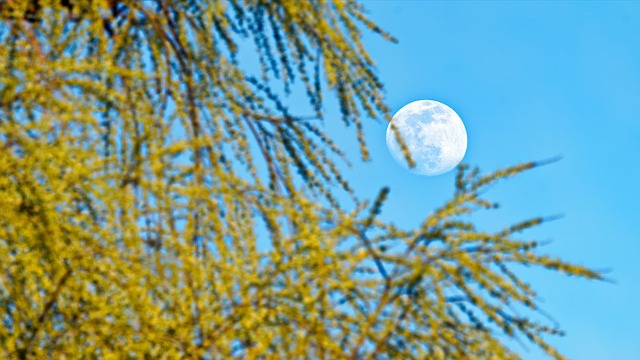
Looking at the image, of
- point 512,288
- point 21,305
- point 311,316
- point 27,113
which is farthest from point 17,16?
point 512,288

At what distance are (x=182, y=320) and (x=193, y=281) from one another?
8 cm

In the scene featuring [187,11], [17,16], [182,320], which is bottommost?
[182,320]

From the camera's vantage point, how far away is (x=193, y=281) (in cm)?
205

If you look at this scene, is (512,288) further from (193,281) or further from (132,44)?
(132,44)

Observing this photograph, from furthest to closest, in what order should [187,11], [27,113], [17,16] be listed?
[187,11], [17,16], [27,113]

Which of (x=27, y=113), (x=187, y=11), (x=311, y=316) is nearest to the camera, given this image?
(x=311, y=316)

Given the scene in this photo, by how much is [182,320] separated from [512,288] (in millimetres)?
663

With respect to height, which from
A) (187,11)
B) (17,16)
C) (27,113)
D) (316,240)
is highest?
(187,11)

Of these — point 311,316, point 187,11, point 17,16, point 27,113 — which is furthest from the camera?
point 187,11

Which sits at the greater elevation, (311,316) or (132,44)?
(132,44)

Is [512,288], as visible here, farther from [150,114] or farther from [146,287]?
[150,114]

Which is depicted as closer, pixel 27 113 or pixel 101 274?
pixel 101 274

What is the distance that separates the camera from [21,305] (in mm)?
2092

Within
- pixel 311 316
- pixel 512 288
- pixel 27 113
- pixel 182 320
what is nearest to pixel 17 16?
pixel 27 113
